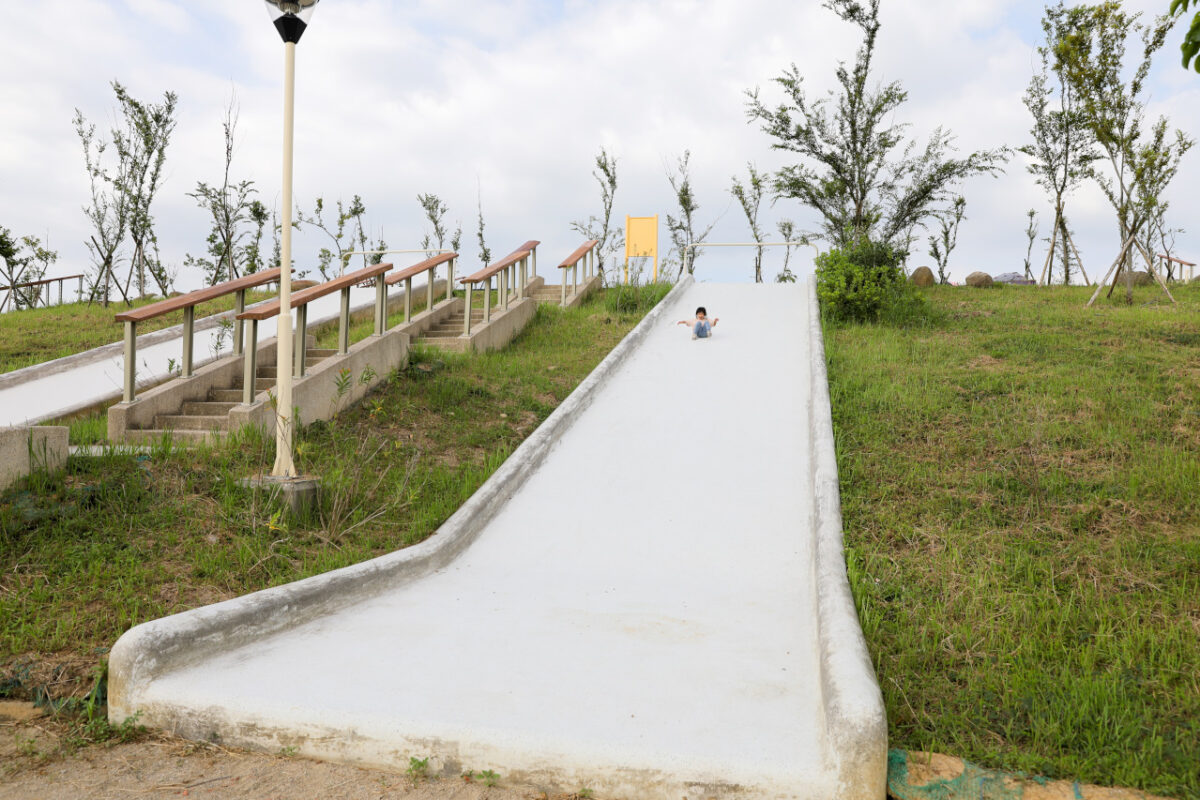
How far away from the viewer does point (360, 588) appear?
16.0ft

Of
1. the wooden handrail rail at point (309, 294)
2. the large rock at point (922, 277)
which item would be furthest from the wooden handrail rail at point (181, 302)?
the large rock at point (922, 277)

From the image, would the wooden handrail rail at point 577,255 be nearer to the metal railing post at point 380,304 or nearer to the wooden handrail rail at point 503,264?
the wooden handrail rail at point 503,264

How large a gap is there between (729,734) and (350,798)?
5.00ft

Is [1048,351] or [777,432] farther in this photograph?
[1048,351]

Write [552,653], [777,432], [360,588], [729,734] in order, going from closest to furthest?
1. [729,734]
2. [552,653]
3. [360,588]
4. [777,432]

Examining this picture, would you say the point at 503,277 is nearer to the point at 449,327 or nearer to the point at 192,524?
the point at 449,327

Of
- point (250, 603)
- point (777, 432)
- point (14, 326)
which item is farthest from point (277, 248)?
point (250, 603)

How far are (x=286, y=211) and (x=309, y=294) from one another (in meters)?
2.06

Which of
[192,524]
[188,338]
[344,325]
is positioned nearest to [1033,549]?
[192,524]

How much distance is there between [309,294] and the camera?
786 cm

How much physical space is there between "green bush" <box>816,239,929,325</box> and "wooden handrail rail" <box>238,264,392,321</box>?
312 inches

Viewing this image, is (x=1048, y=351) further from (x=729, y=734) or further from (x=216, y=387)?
(x=216, y=387)

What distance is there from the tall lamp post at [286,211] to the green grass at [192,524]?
0.18 metres

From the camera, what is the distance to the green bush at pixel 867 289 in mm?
13562
